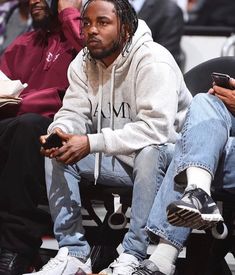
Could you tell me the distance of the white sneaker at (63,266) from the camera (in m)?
3.04

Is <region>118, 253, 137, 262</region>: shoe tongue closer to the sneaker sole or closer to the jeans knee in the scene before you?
the sneaker sole

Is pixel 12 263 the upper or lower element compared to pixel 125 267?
lower

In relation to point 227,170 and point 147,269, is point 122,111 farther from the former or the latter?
point 147,269

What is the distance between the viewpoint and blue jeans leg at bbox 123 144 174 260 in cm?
298

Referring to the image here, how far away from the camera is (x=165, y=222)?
2.89m

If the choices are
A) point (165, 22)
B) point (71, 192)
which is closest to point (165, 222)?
point (71, 192)

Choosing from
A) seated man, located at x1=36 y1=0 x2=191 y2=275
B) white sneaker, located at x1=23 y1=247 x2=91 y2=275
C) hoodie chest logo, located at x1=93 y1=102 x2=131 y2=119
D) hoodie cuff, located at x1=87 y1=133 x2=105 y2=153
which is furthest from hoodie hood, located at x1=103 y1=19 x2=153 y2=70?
white sneaker, located at x1=23 y1=247 x2=91 y2=275

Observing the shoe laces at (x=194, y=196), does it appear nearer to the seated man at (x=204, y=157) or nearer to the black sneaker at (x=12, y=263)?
the seated man at (x=204, y=157)

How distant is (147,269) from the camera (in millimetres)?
2885

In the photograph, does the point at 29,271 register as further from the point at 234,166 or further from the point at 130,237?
the point at 234,166

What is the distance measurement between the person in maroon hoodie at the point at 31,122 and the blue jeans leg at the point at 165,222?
0.52 m

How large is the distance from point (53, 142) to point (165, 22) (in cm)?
193

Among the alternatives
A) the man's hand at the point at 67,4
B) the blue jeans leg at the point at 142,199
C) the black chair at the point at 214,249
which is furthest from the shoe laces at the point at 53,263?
the man's hand at the point at 67,4

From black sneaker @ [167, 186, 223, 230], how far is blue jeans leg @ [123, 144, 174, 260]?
24 cm
